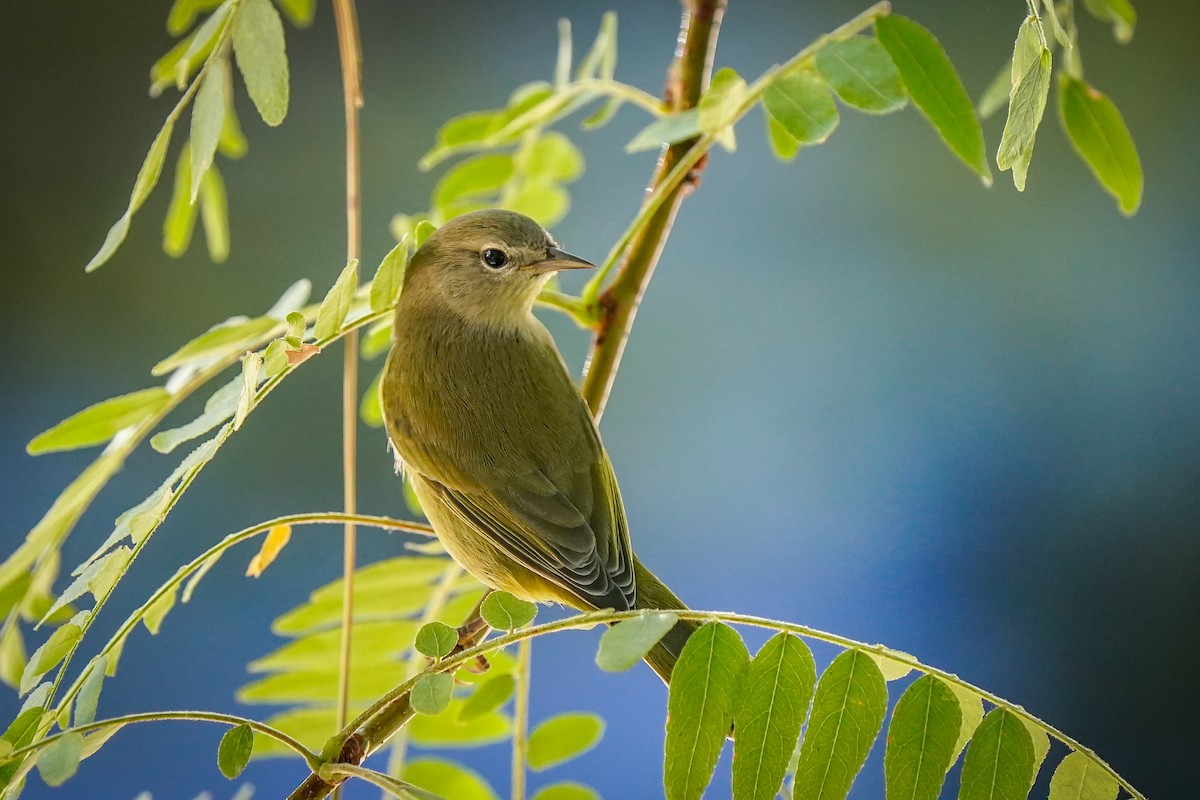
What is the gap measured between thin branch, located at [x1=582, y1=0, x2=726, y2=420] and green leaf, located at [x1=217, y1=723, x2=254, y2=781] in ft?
1.20

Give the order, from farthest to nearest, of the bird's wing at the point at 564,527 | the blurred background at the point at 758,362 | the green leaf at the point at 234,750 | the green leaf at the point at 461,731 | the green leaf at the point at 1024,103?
the blurred background at the point at 758,362, the green leaf at the point at 461,731, the bird's wing at the point at 564,527, the green leaf at the point at 234,750, the green leaf at the point at 1024,103

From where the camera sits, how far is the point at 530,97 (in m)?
0.99

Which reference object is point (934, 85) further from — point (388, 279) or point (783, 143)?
point (388, 279)

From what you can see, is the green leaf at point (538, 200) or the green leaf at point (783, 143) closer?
the green leaf at point (783, 143)

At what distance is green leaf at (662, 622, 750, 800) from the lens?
601 mm

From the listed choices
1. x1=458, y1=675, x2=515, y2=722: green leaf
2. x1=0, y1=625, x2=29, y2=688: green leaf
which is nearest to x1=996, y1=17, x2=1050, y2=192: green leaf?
x1=458, y1=675, x2=515, y2=722: green leaf

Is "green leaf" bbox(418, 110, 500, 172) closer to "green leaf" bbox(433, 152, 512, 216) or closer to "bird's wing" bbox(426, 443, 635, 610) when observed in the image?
"green leaf" bbox(433, 152, 512, 216)

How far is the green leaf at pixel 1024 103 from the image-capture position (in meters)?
0.54

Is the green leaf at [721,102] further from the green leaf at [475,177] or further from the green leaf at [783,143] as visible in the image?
the green leaf at [475,177]

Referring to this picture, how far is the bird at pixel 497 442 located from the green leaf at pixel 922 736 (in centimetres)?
Result: 23

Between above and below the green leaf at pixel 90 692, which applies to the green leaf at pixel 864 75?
above

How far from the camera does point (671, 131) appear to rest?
2.48ft

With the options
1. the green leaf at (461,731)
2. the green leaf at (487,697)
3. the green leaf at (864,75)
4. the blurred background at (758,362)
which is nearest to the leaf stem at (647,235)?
the green leaf at (864,75)

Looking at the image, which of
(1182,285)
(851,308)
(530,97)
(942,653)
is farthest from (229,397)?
(1182,285)
